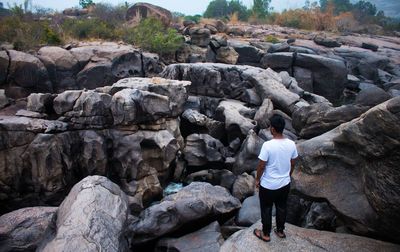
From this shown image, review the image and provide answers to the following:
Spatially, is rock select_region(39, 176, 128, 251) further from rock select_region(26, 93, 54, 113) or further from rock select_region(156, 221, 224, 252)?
rock select_region(26, 93, 54, 113)

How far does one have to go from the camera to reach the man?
13.1 feet

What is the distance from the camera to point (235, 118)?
442 inches

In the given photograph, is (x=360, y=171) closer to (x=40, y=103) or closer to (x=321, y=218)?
(x=321, y=218)

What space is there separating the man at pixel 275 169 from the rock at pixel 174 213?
186 centimetres

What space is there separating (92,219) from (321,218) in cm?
384

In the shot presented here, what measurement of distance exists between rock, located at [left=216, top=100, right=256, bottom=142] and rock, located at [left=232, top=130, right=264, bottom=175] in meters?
1.11

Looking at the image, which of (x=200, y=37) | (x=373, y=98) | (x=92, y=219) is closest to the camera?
(x=92, y=219)

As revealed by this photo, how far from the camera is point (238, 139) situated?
1095 cm

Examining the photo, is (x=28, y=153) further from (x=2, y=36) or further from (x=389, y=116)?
(x=2, y=36)

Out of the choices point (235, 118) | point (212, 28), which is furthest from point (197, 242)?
point (212, 28)

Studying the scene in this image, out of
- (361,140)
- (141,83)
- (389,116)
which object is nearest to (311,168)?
(361,140)

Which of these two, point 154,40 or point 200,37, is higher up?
point 200,37

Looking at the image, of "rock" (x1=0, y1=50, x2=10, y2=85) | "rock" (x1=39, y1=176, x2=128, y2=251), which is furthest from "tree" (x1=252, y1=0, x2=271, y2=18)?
"rock" (x1=39, y1=176, x2=128, y2=251)

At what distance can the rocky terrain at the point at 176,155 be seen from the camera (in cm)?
447
